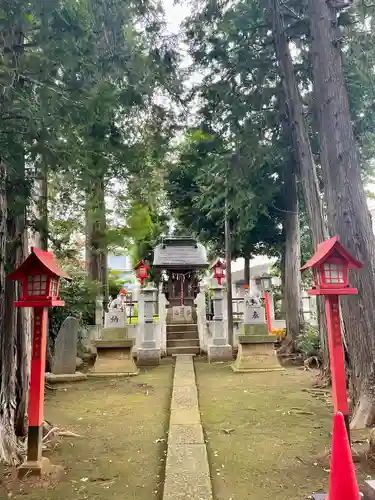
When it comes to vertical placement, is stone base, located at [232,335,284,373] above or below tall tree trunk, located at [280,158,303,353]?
below

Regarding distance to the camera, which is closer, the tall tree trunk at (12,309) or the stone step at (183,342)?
the tall tree trunk at (12,309)

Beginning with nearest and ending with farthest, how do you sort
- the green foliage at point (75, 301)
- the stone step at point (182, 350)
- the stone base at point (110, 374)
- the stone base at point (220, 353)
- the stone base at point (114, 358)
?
the stone base at point (110, 374) → the stone base at point (114, 358) → the green foliage at point (75, 301) → the stone base at point (220, 353) → the stone step at point (182, 350)

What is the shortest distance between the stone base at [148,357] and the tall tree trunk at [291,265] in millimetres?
3461

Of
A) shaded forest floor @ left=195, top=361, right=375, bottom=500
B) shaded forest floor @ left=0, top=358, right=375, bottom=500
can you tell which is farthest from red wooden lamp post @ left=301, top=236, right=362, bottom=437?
shaded forest floor @ left=0, top=358, right=375, bottom=500

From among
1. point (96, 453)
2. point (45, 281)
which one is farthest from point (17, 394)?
point (45, 281)

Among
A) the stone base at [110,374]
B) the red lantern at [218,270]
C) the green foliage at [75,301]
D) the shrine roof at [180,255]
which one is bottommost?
the stone base at [110,374]

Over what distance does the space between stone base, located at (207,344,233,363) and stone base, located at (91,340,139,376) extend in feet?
7.74

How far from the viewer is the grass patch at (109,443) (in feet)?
10.4

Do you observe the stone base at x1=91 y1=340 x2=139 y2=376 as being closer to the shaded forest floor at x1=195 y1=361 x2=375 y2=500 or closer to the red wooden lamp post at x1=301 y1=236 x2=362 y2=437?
the shaded forest floor at x1=195 y1=361 x2=375 y2=500

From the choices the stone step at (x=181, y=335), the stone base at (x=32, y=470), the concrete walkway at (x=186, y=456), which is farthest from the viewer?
the stone step at (x=181, y=335)

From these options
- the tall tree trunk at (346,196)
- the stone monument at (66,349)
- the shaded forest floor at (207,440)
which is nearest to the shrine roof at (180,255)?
the stone monument at (66,349)

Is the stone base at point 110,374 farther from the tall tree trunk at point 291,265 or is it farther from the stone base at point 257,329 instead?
the tall tree trunk at point 291,265

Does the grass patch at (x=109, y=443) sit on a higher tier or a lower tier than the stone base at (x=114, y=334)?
lower

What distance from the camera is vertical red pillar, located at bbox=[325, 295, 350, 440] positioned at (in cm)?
341
